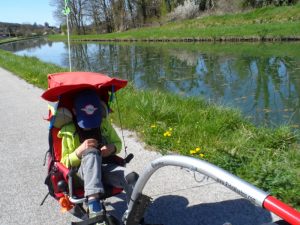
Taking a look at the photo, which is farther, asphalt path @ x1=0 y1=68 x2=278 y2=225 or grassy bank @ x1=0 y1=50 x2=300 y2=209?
grassy bank @ x1=0 y1=50 x2=300 y2=209

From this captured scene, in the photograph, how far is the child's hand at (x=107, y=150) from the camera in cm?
315

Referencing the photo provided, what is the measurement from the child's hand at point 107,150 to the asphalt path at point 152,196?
1.94ft

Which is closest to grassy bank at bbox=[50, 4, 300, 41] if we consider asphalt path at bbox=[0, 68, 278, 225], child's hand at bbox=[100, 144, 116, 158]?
asphalt path at bbox=[0, 68, 278, 225]

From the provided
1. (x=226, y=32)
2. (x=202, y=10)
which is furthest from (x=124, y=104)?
(x=202, y=10)

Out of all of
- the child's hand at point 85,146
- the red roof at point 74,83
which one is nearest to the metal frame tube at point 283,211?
the child's hand at point 85,146

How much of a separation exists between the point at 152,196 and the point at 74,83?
4.22 feet

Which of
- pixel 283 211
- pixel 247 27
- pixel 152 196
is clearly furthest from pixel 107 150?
pixel 247 27

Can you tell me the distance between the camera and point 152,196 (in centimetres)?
366

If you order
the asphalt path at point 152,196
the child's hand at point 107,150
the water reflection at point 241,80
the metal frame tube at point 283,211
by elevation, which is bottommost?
the water reflection at point 241,80

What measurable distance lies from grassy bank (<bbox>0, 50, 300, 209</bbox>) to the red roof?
150 centimetres

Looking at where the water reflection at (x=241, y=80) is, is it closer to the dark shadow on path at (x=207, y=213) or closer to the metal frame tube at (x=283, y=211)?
the dark shadow on path at (x=207, y=213)

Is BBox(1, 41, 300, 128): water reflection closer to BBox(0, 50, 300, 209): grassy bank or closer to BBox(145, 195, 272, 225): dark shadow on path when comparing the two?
BBox(0, 50, 300, 209): grassy bank

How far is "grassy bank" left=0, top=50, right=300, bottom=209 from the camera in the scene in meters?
3.62

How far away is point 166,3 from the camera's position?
50406 millimetres
